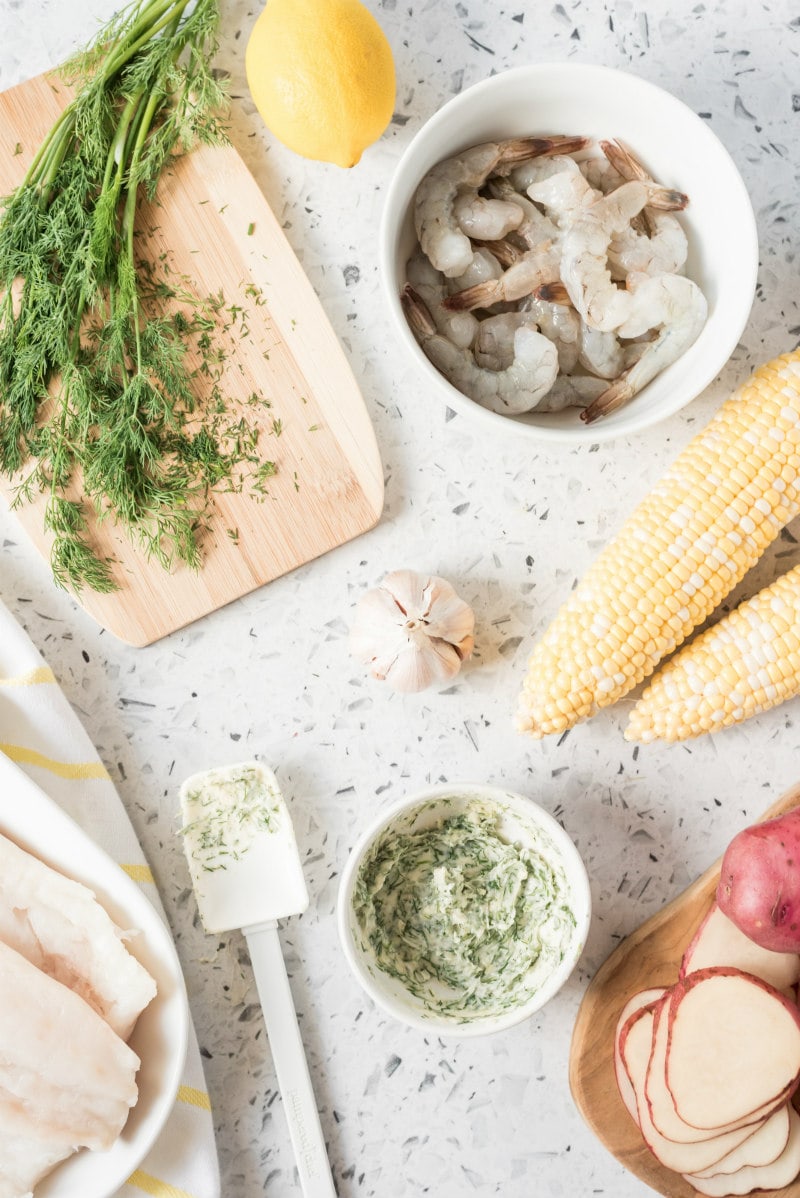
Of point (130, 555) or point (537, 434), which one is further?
point (130, 555)

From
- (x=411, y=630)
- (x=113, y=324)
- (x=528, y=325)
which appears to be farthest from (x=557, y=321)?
(x=113, y=324)

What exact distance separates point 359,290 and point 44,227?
0.41m

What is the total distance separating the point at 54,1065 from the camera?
1151 mm

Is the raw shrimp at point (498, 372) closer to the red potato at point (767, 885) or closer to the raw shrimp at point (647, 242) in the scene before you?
the raw shrimp at point (647, 242)

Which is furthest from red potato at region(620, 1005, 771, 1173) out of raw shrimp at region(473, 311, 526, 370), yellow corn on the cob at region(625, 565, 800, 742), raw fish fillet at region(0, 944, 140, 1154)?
raw shrimp at region(473, 311, 526, 370)

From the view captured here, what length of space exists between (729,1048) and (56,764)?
0.92m

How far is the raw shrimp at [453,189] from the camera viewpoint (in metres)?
1.15

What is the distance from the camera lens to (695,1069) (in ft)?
3.84

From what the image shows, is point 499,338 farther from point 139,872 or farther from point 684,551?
point 139,872

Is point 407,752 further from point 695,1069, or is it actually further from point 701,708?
point 695,1069

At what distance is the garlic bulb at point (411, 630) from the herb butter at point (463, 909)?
195 millimetres

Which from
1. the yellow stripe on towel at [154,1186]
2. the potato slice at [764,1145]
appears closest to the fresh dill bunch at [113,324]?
the yellow stripe on towel at [154,1186]

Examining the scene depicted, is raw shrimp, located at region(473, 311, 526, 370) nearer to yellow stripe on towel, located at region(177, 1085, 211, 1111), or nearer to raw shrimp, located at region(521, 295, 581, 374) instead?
raw shrimp, located at region(521, 295, 581, 374)

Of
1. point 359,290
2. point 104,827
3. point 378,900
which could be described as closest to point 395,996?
point 378,900
